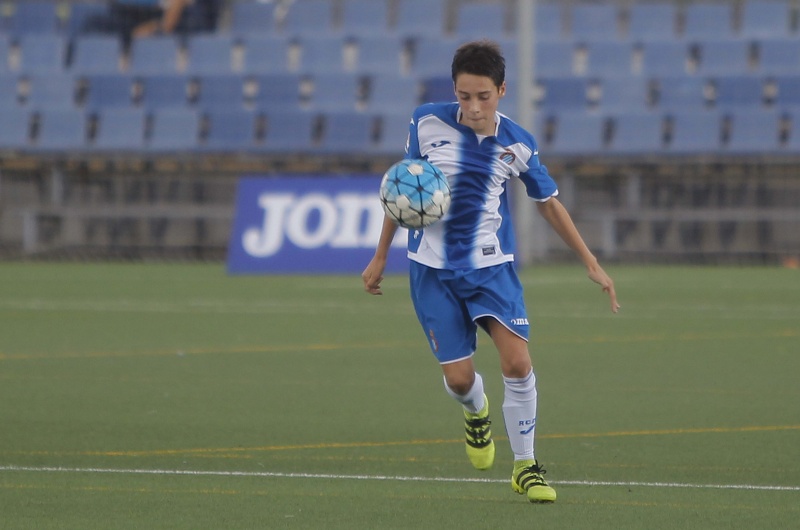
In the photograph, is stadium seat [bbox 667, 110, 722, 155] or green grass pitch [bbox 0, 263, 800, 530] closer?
green grass pitch [bbox 0, 263, 800, 530]

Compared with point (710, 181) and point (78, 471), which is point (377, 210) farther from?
point (78, 471)

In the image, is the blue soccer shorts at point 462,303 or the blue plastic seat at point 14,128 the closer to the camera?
the blue soccer shorts at point 462,303

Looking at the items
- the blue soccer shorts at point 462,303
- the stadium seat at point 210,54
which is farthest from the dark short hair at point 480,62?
the stadium seat at point 210,54

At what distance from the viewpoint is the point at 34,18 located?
30.2 meters

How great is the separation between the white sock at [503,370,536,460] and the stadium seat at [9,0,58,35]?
25399 millimetres

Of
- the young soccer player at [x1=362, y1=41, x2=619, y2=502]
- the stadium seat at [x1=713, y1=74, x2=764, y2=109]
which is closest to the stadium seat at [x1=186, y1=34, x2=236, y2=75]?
the stadium seat at [x1=713, y1=74, x2=764, y2=109]

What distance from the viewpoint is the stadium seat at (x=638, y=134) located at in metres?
25.9

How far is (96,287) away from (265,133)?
7.61 m

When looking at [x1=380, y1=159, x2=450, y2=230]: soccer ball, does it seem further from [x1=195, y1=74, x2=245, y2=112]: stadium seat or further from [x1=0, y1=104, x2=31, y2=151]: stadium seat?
[x1=0, y1=104, x2=31, y2=151]: stadium seat

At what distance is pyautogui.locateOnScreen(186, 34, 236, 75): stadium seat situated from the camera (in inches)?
1125

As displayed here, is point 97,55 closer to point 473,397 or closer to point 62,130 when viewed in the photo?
point 62,130

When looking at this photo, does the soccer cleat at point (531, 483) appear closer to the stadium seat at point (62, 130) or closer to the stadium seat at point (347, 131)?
the stadium seat at point (347, 131)

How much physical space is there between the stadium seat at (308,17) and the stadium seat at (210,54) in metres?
1.56

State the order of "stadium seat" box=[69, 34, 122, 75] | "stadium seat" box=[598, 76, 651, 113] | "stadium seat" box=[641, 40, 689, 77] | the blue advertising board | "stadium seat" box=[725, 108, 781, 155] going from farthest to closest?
"stadium seat" box=[69, 34, 122, 75], "stadium seat" box=[641, 40, 689, 77], "stadium seat" box=[598, 76, 651, 113], "stadium seat" box=[725, 108, 781, 155], the blue advertising board
